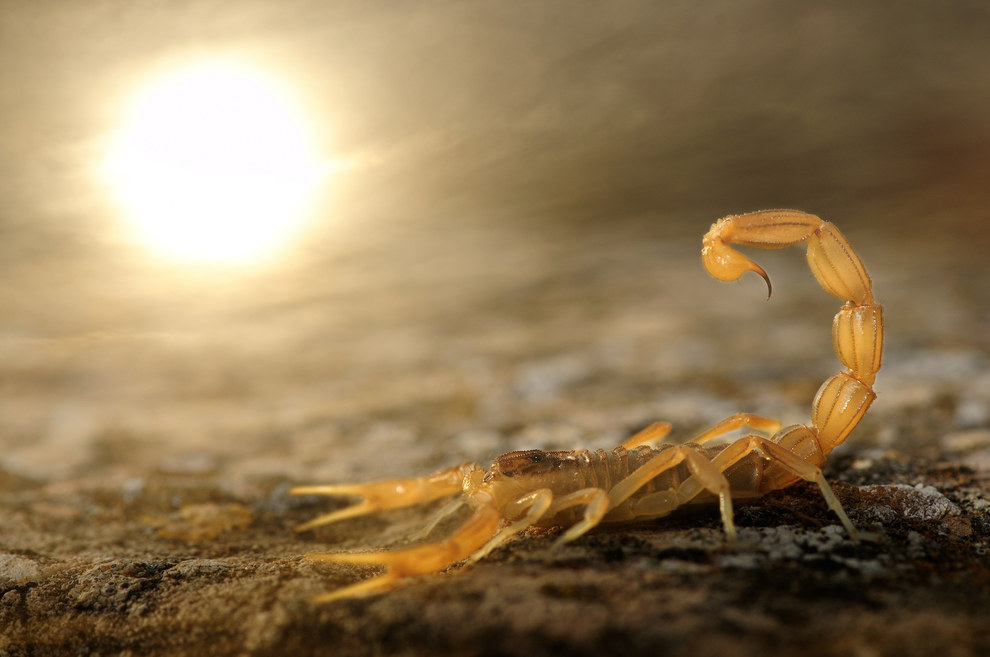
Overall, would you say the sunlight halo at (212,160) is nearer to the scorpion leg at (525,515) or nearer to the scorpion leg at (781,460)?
the scorpion leg at (525,515)

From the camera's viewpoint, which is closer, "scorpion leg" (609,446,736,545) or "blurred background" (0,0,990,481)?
"scorpion leg" (609,446,736,545)

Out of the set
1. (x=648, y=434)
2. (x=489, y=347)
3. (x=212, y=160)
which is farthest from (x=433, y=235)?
(x=648, y=434)

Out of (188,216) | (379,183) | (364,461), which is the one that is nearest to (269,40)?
Result: (379,183)

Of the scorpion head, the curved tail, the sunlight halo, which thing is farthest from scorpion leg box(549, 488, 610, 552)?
the sunlight halo

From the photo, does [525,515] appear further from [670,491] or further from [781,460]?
[781,460]

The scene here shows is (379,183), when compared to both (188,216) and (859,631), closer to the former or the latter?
(188,216)

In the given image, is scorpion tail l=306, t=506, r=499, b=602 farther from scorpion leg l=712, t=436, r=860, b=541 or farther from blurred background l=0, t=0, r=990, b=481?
blurred background l=0, t=0, r=990, b=481
